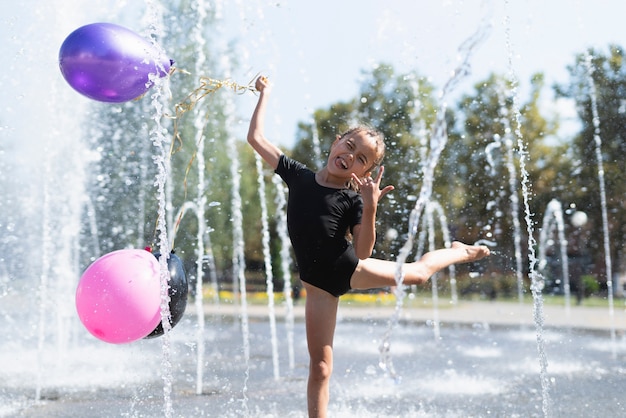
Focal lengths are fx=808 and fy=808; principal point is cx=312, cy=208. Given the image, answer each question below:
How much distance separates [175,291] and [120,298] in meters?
0.27

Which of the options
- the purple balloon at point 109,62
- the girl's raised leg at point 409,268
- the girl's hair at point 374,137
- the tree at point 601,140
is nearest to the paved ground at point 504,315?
the tree at point 601,140

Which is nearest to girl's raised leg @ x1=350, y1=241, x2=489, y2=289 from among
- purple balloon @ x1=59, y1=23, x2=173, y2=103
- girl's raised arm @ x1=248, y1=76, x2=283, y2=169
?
girl's raised arm @ x1=248, y1=76, x2=283, y2=169

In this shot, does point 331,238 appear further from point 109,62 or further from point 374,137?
point 109,62

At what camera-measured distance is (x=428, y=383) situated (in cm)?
626

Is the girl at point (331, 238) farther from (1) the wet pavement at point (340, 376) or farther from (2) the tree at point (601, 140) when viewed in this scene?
(2) the tree at point (601, 140)

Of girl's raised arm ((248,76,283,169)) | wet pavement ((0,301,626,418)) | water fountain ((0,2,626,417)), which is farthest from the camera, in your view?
water fountain ((0,2,626,417))

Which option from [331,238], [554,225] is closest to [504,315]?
[554,225]

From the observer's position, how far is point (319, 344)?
3398 millimetres

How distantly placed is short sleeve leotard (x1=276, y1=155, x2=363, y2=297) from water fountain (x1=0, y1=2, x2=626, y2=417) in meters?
0.35

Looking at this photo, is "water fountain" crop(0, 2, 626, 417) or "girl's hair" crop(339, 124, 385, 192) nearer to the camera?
"girl's hair" crop(339, 124, 385, 192)

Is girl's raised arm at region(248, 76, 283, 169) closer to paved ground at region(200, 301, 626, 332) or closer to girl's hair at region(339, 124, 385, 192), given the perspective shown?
girl's hair at region(339, 124, 385, 192)

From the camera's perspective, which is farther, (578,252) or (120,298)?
(578,252)

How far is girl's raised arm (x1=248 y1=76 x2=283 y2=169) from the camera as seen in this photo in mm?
3717

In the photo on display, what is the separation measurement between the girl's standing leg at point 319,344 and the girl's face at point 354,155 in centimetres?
53
